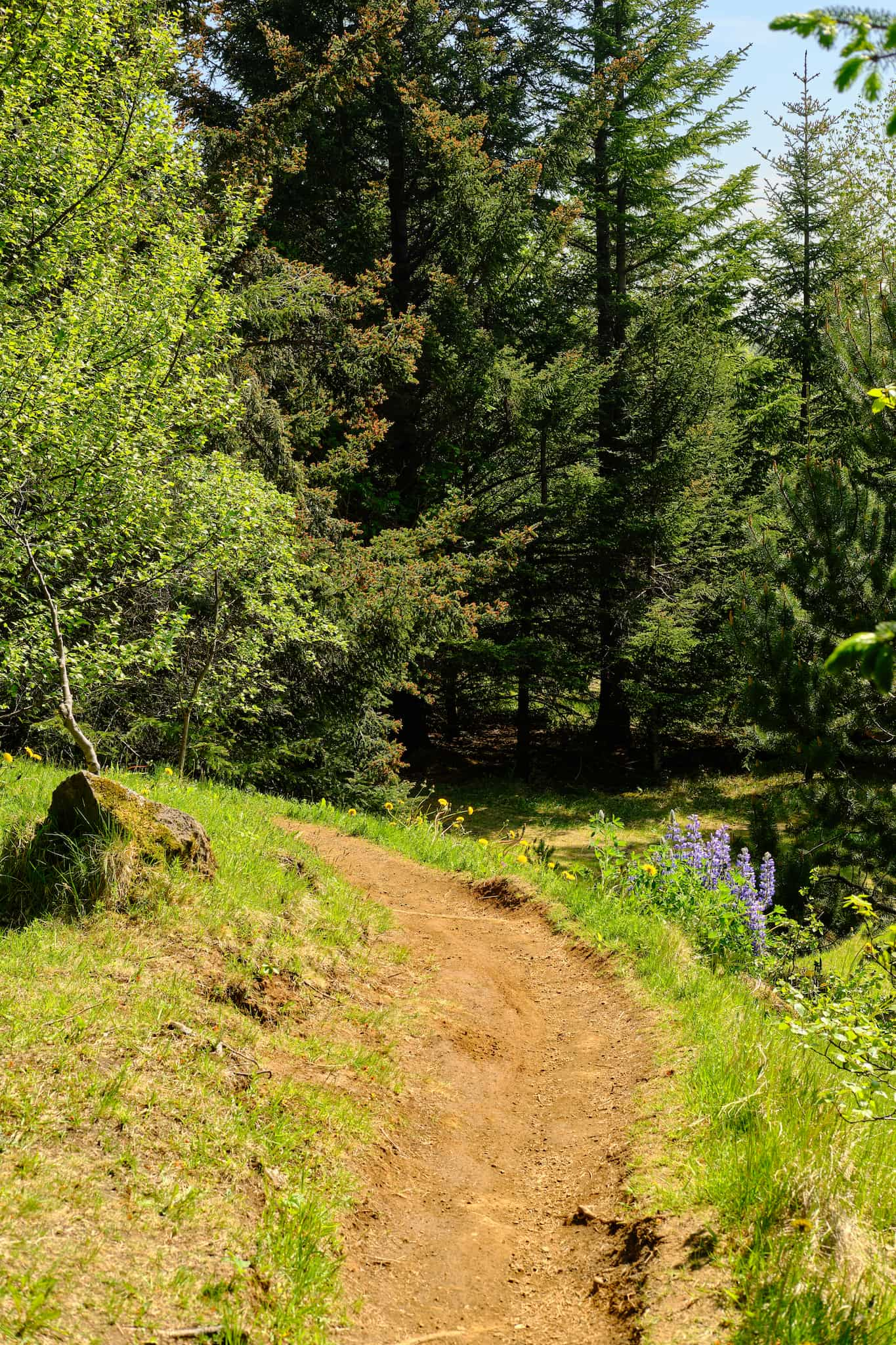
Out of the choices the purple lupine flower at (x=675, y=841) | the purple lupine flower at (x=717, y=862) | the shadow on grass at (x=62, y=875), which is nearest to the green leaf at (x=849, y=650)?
the shadow on grass at (x=62, y=875)

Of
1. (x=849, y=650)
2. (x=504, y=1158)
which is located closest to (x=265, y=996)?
(x=504, y=1158)

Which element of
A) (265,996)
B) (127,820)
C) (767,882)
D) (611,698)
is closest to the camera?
(265,996)

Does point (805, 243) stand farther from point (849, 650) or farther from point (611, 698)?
point (849, 650)

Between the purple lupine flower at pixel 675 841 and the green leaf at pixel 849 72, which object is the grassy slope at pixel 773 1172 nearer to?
the purple lupine flower at pixel 675 841

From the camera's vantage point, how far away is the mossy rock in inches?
180

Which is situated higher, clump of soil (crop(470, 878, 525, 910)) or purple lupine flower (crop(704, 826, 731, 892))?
purple lupine flower (crop(704, 826, 731, 892))

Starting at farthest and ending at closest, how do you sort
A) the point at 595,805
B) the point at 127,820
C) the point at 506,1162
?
the point at 595,805, the point at 127,820, the point at 506,1162

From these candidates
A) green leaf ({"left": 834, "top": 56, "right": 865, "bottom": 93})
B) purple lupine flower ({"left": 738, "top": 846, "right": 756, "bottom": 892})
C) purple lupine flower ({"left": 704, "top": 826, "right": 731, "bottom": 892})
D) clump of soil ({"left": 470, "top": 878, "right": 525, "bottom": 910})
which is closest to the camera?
green leaf ({"left": 834, "top": 56, "right": 865, "bottom": 93})

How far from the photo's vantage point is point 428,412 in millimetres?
15219

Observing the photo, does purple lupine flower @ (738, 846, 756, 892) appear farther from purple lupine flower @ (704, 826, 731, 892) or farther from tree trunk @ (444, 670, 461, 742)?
tree trunk @ (444, 670, 461, 742)

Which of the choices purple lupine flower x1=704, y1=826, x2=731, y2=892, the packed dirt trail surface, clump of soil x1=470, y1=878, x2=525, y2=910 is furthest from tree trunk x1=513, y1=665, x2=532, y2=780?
the packed dirt trail surface

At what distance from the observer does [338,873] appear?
21.1 ft

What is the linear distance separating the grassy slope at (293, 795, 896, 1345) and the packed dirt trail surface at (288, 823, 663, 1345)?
261mm

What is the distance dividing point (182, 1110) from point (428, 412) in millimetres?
13356
